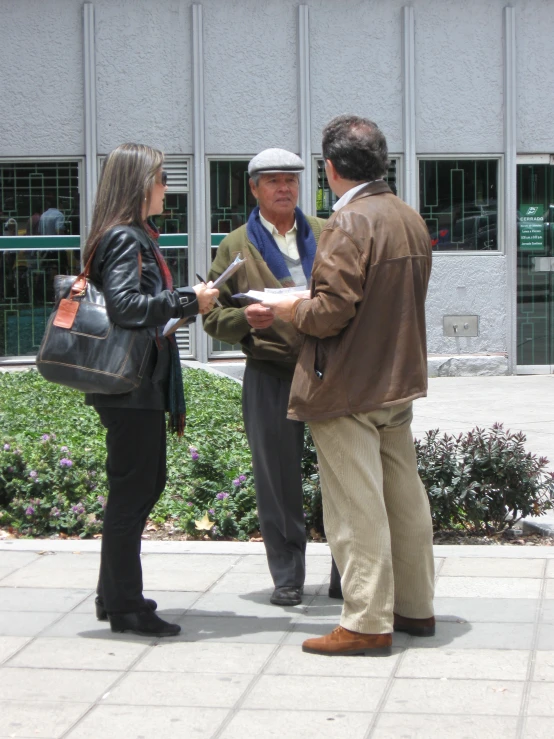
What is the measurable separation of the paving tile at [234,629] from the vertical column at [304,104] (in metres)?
9.72

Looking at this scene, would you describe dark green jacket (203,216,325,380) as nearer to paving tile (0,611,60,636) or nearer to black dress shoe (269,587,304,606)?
black dress shoe (269,587,304,606)

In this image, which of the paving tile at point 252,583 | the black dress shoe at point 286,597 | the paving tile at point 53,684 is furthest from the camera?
the paving tile at point 252,583

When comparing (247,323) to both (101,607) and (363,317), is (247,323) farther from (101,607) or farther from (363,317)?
(101,607)

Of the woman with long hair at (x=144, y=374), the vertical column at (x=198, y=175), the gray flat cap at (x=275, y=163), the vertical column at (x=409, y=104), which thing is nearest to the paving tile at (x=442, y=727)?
the woman with long hair at (x=144, y=374)

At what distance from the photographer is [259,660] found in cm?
430

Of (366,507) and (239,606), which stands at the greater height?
(366,507)

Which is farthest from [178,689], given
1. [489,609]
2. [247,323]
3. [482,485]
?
[482,485]

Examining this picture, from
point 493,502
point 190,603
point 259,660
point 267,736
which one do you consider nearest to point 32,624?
point 190,603

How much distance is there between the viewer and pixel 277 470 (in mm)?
5117

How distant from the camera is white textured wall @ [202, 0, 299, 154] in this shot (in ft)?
46.3

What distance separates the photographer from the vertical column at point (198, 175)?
46.1ft

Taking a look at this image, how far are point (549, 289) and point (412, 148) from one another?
2.42 meters

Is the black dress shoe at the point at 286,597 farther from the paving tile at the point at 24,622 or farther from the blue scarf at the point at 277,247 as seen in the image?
the blue scarf at the point at 277,247

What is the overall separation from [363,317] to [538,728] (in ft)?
4.85
